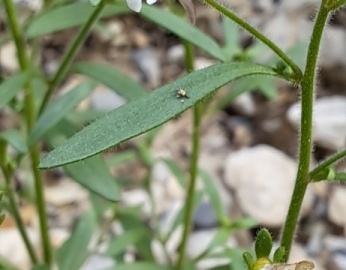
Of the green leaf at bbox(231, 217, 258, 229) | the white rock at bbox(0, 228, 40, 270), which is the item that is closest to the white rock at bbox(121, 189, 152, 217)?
the white rock at bbox(0, 228, 40, 270)

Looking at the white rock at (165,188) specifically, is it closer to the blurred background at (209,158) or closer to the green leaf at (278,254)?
the blurred background at (209,158)

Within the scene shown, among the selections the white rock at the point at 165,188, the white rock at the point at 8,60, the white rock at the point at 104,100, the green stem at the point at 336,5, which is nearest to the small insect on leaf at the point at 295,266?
the green stem at the point at 336,5

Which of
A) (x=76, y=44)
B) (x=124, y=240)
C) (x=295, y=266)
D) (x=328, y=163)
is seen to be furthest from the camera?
(x=124, y=240)

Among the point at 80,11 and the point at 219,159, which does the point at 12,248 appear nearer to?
the point at 219,159

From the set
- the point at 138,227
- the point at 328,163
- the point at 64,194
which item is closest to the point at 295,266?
the point at 328,163

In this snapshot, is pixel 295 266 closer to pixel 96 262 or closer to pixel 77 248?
pixel 77 248
